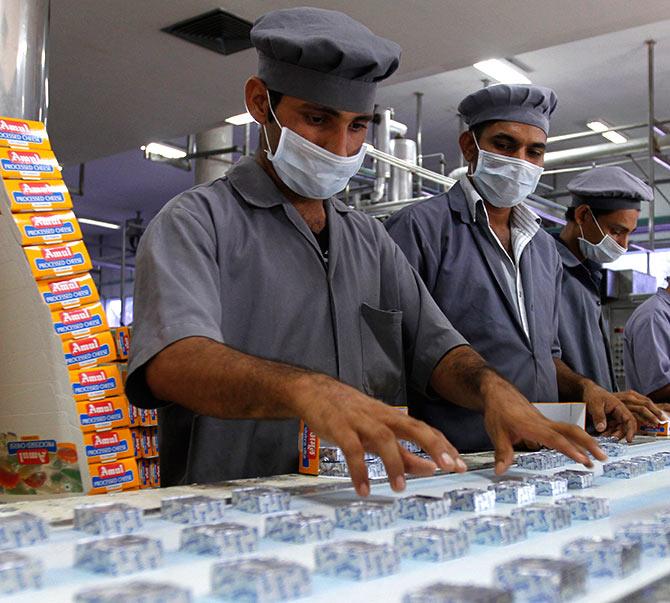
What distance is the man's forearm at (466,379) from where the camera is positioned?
4.76ft

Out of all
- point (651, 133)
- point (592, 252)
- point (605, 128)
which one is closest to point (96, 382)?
point (592, 252)

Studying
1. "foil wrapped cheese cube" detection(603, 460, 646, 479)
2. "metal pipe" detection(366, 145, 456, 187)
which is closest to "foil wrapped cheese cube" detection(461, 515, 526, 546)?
"foil wrapped cheese cube" detection(603, 460, 646, 479)

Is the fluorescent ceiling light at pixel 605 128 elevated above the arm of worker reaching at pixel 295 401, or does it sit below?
above

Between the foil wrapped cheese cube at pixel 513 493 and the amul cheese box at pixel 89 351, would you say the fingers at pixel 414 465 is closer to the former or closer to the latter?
the foil wrapped cheese cube at pixel 513 493

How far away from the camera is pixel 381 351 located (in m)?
1.71

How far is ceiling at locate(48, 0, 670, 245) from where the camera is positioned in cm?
432

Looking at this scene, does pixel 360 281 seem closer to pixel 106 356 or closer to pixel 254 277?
pixel 254 277

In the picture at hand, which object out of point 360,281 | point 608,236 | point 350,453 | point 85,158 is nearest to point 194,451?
point 360,281

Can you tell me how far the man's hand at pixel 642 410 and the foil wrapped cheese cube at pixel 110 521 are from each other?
165cm

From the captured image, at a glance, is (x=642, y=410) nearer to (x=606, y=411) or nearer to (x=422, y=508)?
(x=606, y=411)

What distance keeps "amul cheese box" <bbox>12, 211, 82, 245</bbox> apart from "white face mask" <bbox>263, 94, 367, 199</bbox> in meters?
0.77

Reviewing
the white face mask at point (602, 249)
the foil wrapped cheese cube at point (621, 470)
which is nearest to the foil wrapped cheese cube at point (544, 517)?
the foil wrapped cheese cube at point (621, 470)

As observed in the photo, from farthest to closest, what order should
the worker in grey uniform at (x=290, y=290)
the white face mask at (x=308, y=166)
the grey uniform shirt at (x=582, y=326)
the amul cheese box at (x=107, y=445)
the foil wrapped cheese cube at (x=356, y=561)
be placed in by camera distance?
1. the grey uniform shirt at (x=582, y=326)
2. the amul cheese box at (x=107, y=445)
3. the white face mask at (x=308, y=166)
4. the worker in grey uniform at (x=290, y=290)
5. the foil wrapped cheese cube at (x=356, y=561)

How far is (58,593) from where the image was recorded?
596 millimetres
